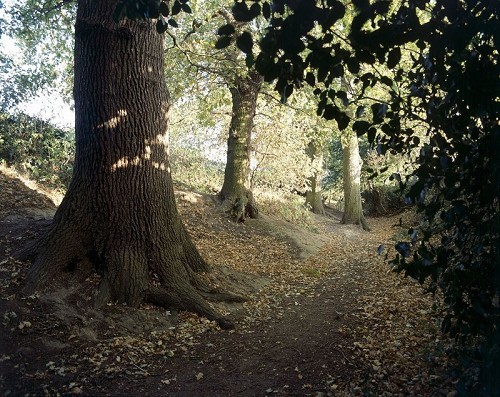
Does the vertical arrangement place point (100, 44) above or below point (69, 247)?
above

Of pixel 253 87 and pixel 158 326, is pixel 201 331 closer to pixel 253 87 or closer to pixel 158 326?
pixel 158 326

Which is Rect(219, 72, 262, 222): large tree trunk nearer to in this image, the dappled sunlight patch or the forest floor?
the forest floor

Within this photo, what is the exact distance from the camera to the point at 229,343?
5426 millimetres

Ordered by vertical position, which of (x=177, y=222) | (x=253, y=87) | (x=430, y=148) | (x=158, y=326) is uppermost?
(x=253, y=87)

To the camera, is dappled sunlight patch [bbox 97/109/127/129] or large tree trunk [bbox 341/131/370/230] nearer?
dappled sunlight patch [bbox 97/109/127/129]

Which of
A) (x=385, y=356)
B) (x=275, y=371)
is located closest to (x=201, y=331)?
(x=275, y=371)

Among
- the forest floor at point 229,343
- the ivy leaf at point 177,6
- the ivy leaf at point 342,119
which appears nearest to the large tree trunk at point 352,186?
the forest floor at point 229,343

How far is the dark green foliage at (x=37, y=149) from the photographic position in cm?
1073

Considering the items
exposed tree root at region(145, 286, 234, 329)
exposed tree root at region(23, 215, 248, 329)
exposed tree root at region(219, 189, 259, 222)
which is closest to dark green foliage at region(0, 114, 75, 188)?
exposed tree root at region(219, 189, 259, 222)

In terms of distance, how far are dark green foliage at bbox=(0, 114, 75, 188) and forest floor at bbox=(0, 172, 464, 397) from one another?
260cm

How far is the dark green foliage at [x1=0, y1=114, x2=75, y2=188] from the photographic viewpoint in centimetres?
1073

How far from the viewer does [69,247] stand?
582 centimetres

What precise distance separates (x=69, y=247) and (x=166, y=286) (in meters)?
1.42

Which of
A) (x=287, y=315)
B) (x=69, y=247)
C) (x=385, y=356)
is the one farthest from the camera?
(x=287, y=315)
